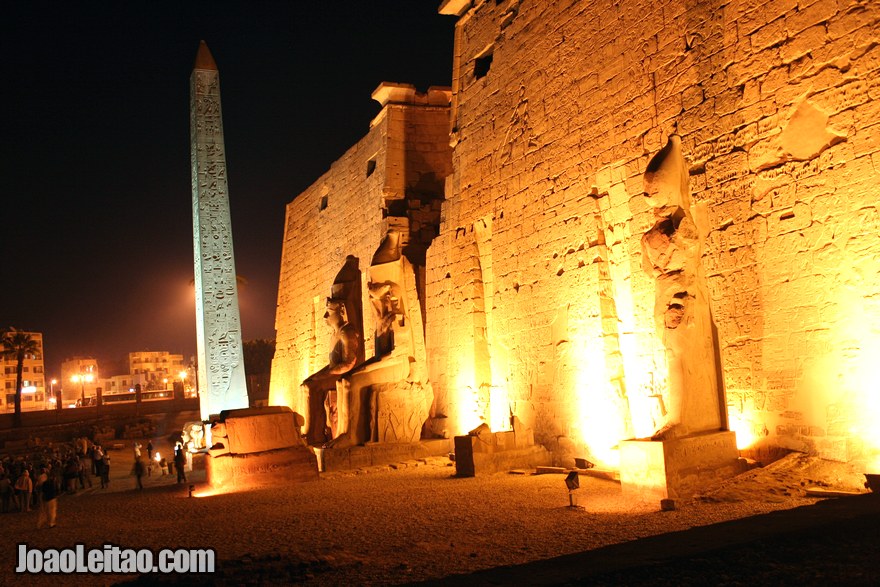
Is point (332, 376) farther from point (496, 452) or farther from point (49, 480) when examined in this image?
point (49, 480)

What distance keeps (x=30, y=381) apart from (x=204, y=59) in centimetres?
4997

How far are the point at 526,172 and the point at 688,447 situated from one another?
17.3 ft

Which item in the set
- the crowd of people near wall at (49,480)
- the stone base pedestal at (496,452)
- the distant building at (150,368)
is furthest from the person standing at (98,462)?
the distant building at (150,368)

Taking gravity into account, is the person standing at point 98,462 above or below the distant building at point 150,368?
below

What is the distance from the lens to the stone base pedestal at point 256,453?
866 cm

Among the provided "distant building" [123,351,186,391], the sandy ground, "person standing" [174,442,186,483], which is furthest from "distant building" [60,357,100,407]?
the sandy ground

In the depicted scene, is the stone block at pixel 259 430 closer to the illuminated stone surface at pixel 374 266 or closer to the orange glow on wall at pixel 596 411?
the illuminated stone surface at pixel 374 266

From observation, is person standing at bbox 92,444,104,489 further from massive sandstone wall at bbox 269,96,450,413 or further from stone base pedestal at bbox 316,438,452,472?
stone base pedestal at bbox 316,438,452,472

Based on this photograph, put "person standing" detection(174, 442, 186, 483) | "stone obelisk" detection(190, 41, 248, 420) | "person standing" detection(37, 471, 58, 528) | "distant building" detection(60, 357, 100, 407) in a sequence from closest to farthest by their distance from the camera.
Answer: "person standing" detection(37, 471, 58, 528) → "person standing" detection(174, 442, 186, 483) → "stone obelisk" detection(190, 41, 248, 420) → "distant building" detection(60, 357, 100, 407)

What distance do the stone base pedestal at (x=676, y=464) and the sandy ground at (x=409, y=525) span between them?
0.49 ft

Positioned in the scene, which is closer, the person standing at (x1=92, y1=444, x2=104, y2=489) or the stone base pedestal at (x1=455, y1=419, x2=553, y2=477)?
the stone base pedestal at (x1=455, y1=419, x2=553, y2=477)

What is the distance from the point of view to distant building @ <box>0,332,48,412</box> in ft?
170

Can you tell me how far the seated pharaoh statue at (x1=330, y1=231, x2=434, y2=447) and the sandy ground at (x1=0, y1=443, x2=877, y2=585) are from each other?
1.74m

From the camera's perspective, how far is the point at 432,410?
37.8 feet
